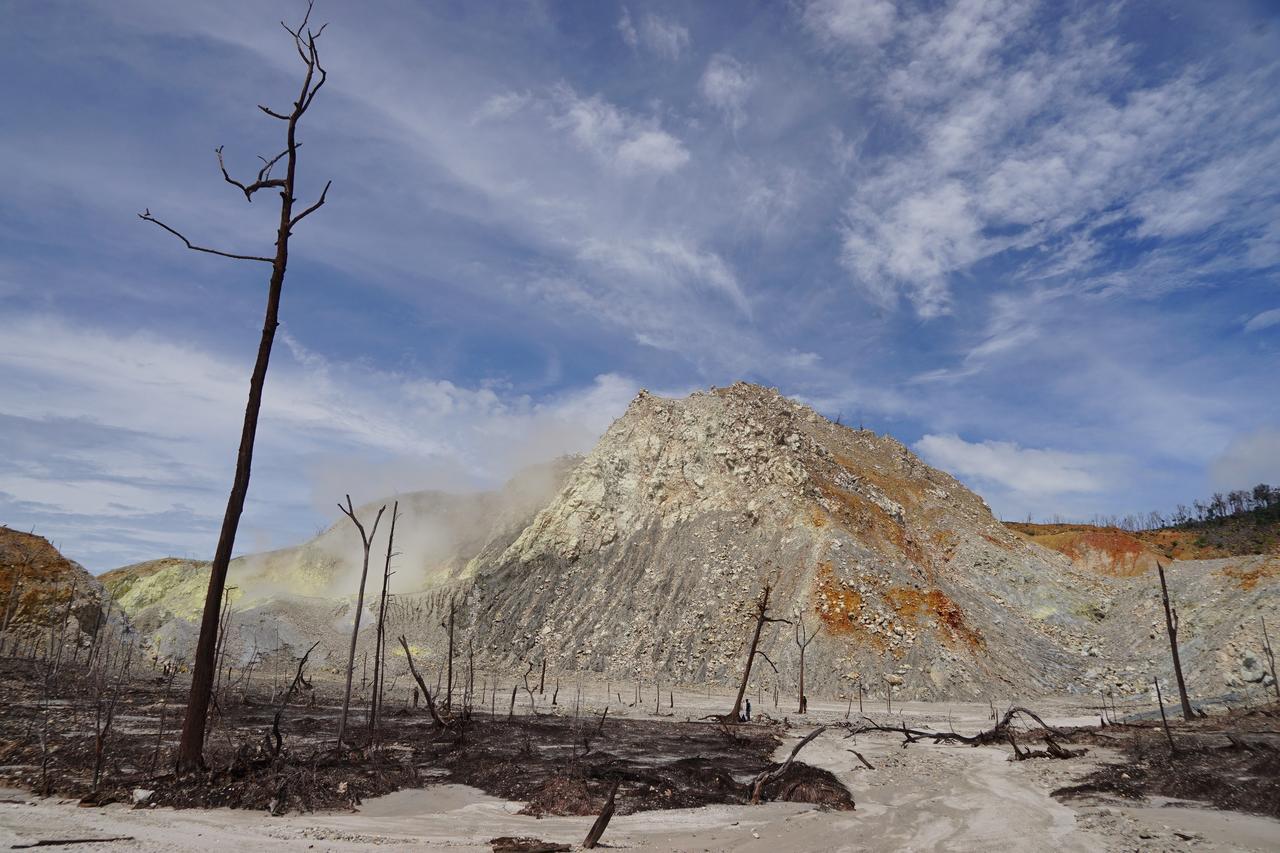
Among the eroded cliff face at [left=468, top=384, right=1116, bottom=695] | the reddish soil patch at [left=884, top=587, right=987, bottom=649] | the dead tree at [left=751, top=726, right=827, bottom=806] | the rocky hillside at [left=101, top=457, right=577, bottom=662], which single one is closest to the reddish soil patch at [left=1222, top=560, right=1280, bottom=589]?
the eroded cliff face at [left=468, top=384, right=1116, bottom=695]

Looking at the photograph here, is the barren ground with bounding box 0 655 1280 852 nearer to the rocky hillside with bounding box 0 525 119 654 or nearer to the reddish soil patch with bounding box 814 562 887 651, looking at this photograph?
the reddish soil patch with bounding box 814 562 887 651

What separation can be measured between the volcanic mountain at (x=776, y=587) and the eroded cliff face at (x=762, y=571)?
20cm

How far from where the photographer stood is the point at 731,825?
13797 mm

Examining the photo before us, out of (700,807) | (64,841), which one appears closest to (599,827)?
(700,807)

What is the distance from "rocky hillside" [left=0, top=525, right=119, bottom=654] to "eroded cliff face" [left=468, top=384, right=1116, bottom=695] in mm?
34472

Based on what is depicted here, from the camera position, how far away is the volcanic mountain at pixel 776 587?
54.2m

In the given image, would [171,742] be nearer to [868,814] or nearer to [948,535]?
[868,814]

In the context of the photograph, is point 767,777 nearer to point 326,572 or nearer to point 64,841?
point 64,841

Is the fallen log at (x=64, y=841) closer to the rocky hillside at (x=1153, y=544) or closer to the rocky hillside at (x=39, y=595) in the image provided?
the rocky hillside at (x=39, y=595)

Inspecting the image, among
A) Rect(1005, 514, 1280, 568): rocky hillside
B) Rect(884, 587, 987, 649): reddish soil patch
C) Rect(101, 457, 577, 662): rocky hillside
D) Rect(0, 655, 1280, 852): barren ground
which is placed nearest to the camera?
Rect(0, 655, 1280, 852): barren ground

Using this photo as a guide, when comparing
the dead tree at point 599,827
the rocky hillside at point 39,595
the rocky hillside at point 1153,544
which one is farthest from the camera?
the rocky hillside at point 1153,544

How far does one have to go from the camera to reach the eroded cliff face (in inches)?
2169

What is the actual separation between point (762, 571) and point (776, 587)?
300 cm

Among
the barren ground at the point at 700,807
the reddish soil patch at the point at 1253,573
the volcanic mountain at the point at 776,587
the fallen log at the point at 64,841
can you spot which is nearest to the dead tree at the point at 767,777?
the barren ground at the point at 700,807
